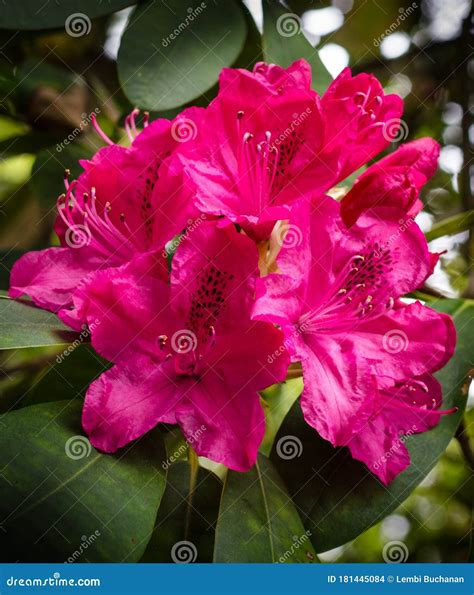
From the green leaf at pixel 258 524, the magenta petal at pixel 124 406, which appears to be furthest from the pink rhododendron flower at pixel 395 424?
the magenta petal at pixel 124 406

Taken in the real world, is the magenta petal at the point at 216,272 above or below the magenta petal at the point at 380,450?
above

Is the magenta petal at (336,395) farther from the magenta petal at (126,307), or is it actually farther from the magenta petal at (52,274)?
the magenta petal at (52,274)

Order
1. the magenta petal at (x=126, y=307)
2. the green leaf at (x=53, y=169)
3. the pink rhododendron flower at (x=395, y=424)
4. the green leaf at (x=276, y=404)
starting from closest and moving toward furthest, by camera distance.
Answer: the magenta petal at (x=126, y=307)
the pink rhododendron flower at (x=395, y=424)
the green leaf at (x=276, y=404)
the green leaf at (x=53, y=169)

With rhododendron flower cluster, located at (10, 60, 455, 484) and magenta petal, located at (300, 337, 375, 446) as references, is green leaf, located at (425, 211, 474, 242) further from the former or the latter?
magenta petal, located at (300, 337, 375, 446)

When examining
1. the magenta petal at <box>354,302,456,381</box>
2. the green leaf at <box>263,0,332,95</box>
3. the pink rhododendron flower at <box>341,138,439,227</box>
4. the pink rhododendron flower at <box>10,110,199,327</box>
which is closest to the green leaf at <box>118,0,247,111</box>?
the green leaf at <box>263,0,332,95</box>

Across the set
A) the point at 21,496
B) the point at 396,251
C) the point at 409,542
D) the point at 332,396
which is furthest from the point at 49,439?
the point at 409,542

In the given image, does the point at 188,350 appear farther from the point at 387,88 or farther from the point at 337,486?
the point at 387,88
